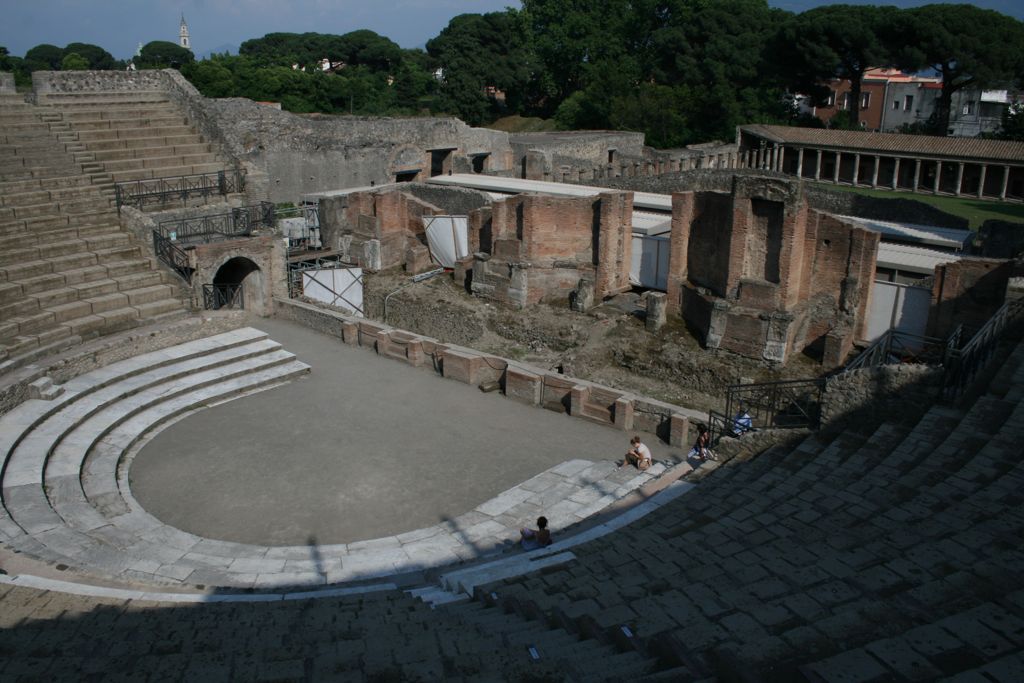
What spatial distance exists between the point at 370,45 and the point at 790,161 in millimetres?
63102

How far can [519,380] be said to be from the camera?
47.5ft

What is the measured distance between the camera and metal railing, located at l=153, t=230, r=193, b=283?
56.1ft

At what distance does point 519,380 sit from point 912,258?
8711 mm

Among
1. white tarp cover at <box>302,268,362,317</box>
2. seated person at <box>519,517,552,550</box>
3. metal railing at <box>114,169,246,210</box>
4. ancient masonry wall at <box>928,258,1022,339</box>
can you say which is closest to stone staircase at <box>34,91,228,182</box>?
metal railing at <box>114,169,246,210</box>

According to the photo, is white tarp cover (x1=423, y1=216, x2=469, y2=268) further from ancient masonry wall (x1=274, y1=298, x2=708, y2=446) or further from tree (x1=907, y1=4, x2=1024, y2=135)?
tree (x1=907, y1=4, x2=1024, y2=135)

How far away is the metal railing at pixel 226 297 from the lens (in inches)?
682

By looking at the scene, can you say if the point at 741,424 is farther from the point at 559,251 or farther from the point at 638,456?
the point at 559,251

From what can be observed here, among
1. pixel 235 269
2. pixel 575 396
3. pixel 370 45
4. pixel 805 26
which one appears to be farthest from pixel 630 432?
pixel 370 45

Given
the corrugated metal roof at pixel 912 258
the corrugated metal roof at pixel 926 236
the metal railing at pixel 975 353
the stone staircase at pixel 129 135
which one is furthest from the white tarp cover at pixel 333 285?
the metal railing at pixel 975 353

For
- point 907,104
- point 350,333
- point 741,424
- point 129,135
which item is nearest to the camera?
point 741,424

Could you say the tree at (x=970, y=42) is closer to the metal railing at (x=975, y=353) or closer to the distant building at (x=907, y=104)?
the distant building at (x=907, y=104)

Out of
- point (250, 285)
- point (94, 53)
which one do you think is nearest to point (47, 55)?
point (94, 53)

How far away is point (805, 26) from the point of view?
45.9m

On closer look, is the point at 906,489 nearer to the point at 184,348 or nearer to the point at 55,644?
the point at 55,644
